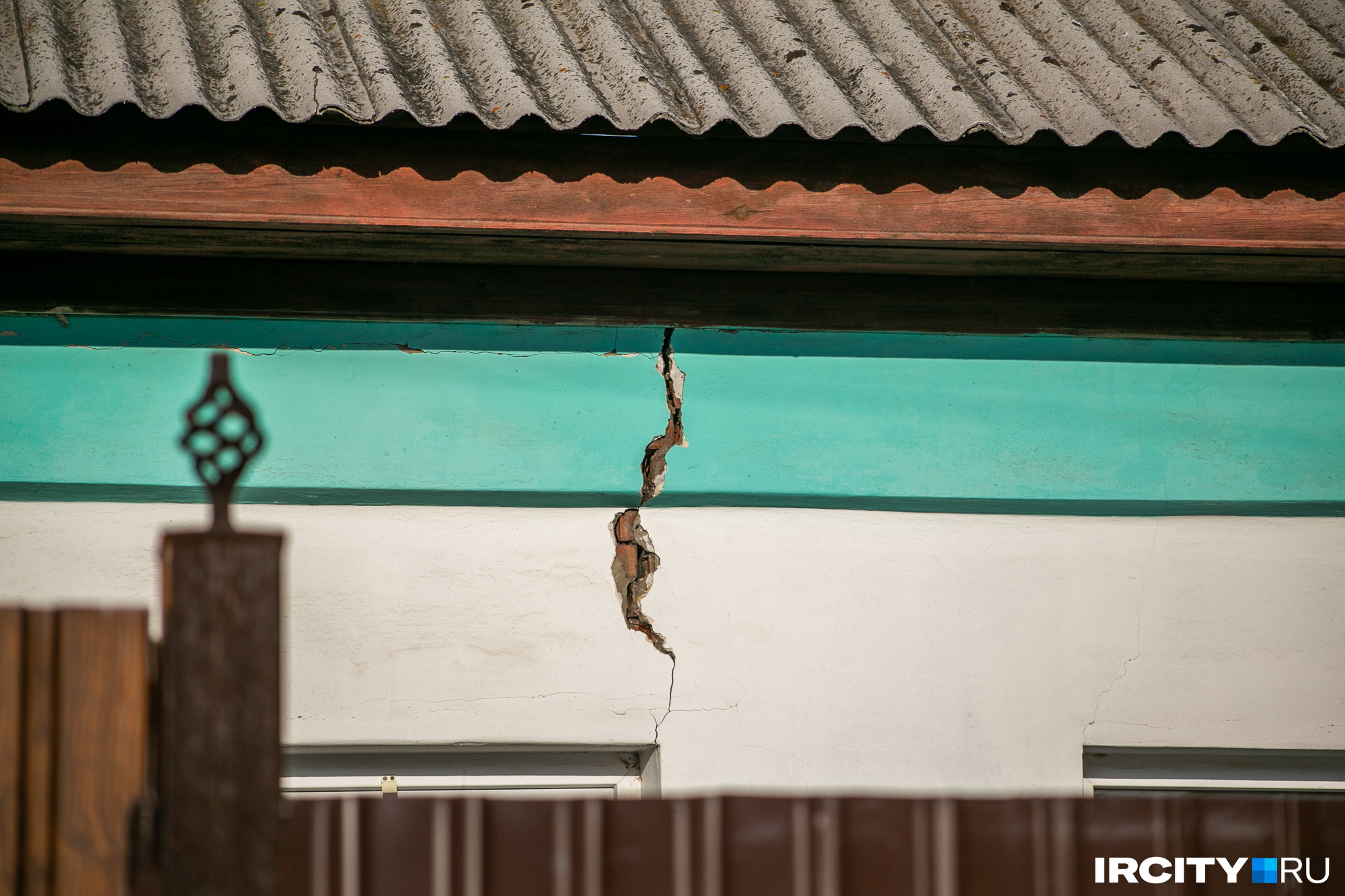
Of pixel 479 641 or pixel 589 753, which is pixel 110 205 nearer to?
pixel 479 641

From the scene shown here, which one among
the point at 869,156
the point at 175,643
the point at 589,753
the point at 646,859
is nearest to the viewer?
the point at 175,643

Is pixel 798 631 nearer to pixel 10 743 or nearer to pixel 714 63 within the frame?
pixel 714 63

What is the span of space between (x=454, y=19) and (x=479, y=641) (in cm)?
155

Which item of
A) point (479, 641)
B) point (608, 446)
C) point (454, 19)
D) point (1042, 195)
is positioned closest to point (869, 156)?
point (1042, 195)

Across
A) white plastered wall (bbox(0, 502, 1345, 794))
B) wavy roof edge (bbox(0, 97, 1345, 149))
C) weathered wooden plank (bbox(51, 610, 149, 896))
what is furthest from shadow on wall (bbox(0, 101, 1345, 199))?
weathered wooden plank (bbox(51, 610, 149, 896))

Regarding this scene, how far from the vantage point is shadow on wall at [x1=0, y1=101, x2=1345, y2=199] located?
1.99m

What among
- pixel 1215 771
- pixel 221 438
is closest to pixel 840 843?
pixel 221 438

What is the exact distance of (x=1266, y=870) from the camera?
1232 mm

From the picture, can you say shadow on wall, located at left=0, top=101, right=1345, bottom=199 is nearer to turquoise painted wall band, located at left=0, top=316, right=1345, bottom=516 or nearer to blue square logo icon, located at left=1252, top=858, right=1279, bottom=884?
turquoise painted wall band, located at left=0, top=316, right=1345, bottom=516

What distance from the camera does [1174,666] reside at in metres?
2.34

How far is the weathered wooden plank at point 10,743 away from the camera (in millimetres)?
920

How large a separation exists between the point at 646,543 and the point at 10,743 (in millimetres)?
1508

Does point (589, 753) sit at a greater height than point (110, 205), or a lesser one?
lesser

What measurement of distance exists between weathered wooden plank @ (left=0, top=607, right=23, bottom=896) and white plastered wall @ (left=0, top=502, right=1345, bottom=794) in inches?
49.4
